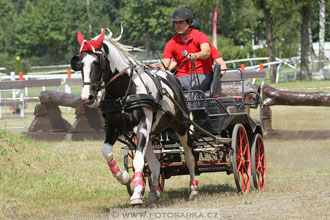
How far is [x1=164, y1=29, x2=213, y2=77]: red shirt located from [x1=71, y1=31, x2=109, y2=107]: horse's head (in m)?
2.22

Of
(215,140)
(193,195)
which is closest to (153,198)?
(193,195)

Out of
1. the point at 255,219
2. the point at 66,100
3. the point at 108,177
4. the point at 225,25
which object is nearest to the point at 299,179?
the point at 108,177

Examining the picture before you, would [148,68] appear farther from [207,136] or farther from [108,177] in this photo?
[108,177]

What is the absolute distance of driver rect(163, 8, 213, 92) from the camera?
9781 millimetres

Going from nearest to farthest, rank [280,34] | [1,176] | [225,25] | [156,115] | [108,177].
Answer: [156,115]
[1,176]
[108,177]
[280,34]
[225,25]

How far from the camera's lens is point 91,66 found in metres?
7.87

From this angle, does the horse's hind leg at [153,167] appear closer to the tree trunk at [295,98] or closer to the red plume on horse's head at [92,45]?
the red plume on horse's head at [92,45]

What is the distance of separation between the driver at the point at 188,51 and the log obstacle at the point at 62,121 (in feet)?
24.3

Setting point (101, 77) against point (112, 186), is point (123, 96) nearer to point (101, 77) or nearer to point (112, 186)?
point (101, 77)

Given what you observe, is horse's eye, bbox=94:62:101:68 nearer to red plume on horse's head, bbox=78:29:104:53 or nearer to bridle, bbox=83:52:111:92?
bridle, bbox=83:52:111:92

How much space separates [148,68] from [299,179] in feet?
12.6

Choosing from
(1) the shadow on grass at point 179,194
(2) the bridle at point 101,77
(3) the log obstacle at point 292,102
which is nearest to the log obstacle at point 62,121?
(3) the log obstacle at point 292,102

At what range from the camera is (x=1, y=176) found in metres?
11.0

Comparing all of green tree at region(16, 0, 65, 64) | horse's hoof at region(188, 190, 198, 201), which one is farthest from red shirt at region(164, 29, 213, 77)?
green tree at region(16, 0, 65, 64)
